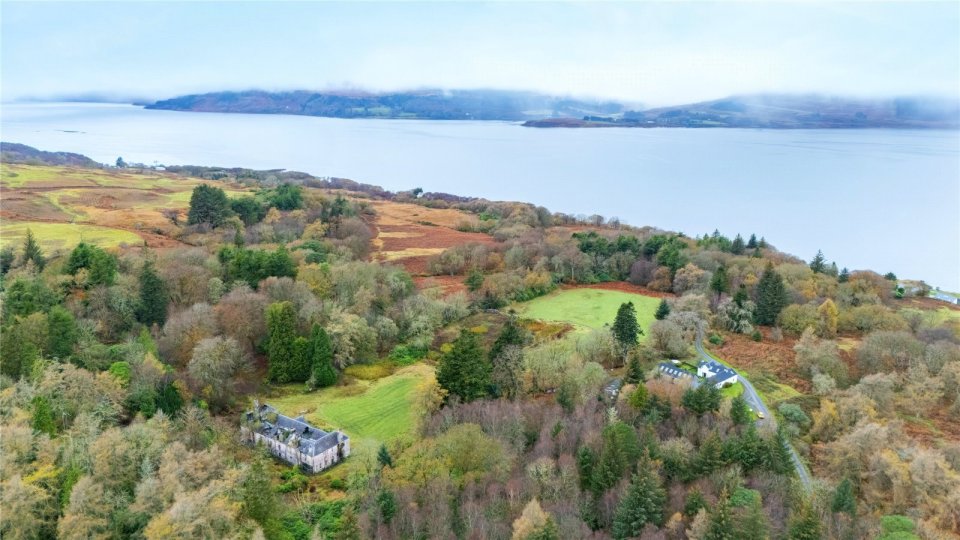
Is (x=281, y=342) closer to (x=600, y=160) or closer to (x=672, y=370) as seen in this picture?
(x=672, y=370)

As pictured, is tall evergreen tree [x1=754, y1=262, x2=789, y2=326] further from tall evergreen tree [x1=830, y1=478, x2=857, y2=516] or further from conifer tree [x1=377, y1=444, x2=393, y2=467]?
conifer tree [x1=377, y1=444, x2=393, y2=467]

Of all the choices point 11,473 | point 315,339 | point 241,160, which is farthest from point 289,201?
point 241,160

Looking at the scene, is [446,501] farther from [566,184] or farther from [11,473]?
[566,184]

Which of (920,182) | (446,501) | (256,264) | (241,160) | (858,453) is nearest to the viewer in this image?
(446,501)

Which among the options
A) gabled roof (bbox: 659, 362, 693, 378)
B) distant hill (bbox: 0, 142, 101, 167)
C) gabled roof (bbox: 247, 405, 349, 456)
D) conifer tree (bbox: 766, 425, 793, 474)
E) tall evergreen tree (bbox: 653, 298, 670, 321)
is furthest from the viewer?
distant hill (bbox: 0, 142, 101, 167)

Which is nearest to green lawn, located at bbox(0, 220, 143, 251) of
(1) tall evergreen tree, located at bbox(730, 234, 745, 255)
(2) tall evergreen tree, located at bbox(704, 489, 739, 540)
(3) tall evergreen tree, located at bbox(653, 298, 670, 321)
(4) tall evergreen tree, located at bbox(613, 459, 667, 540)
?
(3) tall evergreen tree, located at bbox(653, 298, 670, 321)

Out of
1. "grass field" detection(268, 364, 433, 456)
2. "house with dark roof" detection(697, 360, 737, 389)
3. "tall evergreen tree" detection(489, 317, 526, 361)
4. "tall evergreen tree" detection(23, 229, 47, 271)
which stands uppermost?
"tall evergreen tree" detection(23, 229, 47, 271)
